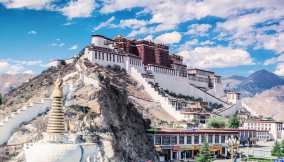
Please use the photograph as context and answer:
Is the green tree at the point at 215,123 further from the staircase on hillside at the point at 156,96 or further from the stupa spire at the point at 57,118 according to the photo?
the stupa spire at the point at 57,118

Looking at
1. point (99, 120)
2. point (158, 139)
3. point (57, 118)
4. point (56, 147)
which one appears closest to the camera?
point (56, 147)

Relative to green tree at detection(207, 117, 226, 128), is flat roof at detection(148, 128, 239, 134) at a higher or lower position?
lower

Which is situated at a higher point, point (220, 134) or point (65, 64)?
point (65, 64)

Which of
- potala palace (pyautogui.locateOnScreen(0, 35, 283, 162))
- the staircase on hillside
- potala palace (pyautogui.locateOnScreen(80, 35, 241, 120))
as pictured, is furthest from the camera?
potala palace (pyautogui.locateOnScreen(80, 35, 241, 120))

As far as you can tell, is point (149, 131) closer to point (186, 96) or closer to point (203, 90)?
point (186, 96)

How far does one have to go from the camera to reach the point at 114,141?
168 feet

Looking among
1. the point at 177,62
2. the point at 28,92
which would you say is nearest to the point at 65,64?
the point at 28,92

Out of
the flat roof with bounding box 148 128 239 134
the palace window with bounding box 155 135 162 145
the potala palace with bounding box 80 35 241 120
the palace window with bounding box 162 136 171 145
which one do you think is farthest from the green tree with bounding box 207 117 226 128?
the palace window with bounding box 155 135 162 145

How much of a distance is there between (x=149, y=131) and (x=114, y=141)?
1336 cm

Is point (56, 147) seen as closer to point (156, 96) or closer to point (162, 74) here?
point (156, 96)

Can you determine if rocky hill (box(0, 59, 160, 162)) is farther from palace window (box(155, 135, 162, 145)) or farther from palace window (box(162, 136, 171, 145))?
palace window (box(162, 136, 171, 145))

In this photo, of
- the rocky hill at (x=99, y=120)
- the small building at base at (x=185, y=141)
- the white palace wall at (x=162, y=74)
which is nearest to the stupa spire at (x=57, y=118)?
the rocky hill at (x=99, y=120)

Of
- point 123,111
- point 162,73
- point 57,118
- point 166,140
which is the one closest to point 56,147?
point 57,118

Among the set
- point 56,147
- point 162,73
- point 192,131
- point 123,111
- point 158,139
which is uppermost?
point 162,73
